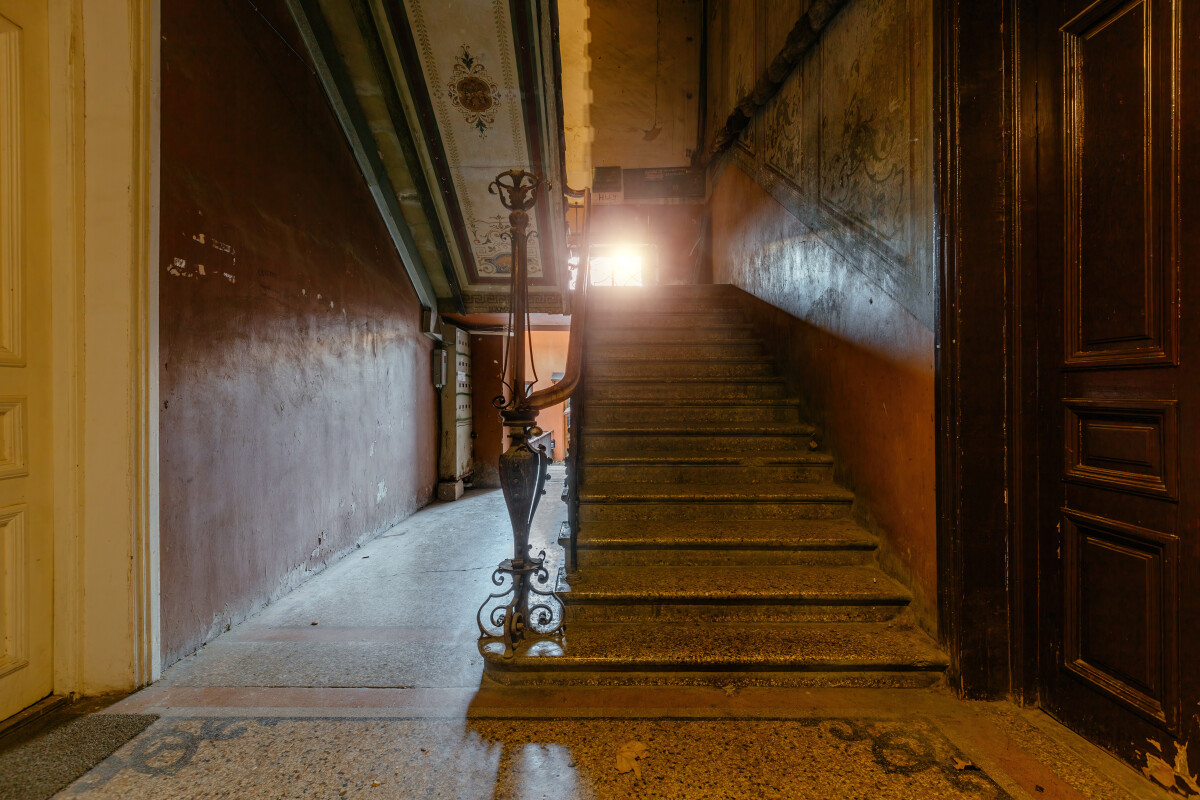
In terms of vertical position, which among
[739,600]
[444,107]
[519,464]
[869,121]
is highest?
[444,107]

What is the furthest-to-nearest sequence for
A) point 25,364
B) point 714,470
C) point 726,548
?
point 714,470 < point 726,548 < point 25,364

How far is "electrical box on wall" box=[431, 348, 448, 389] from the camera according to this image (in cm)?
511

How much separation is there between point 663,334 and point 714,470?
4.76 feet

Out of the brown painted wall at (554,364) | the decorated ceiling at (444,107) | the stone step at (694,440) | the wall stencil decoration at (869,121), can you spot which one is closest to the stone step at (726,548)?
the stone step at (694,440)

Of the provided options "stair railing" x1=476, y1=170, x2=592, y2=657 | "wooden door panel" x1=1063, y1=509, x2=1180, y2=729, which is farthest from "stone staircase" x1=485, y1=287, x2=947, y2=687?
"wooden door panel" x1=1063, y1=509, x2=1180, y2=729

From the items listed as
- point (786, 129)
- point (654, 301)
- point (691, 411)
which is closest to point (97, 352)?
point (691, 411)

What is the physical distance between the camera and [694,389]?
3.29 m

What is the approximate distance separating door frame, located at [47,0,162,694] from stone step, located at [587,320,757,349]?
257 cm

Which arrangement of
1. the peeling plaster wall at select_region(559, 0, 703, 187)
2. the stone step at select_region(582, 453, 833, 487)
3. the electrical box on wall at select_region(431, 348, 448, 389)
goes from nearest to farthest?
the stone step at select_region(582, 453, 833, 487)
the electrical box on wall at select_region(431, 348, 448, 389)
the peeling plaster wall at select_region(559, 0, 703, 187)

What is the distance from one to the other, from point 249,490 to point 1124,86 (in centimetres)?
349

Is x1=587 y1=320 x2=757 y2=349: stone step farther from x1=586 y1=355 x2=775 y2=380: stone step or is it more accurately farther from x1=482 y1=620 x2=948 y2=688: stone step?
x1=482 y1=620 x2=948 y2=688: stone step

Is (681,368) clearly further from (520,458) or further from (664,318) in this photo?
(520,458)

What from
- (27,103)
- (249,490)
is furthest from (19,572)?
(27,103)

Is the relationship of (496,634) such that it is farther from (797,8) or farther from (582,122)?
(582,122)
